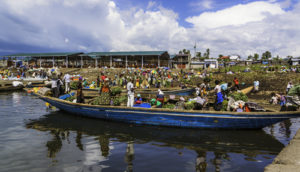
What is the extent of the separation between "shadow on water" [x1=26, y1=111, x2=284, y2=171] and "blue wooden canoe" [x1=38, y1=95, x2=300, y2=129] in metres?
0.29

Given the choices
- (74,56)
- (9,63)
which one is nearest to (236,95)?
(74,56)

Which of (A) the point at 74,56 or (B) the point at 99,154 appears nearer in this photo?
(B) the point at 99,154

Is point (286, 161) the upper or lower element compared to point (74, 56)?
lower

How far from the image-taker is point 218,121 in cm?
809

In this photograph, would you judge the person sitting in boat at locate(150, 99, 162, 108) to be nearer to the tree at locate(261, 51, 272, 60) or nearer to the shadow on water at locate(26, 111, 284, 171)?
the shadow on water at locate(26, 111, 284, 171)

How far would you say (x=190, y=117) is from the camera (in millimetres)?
8312

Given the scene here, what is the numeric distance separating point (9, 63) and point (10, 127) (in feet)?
151

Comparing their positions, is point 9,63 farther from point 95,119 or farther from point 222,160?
point 222,160

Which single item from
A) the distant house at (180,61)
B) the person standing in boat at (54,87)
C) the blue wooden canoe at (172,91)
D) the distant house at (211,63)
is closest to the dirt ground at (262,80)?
the blue wooden canoe at (172,91)

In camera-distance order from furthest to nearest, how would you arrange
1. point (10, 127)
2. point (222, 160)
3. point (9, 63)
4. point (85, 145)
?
point (9, 63)
point (10, 127)
point (85, 145)
point (222, 160)

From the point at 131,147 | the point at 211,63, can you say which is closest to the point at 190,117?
the point at 131,147

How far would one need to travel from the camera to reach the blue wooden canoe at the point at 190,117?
25.2 ft

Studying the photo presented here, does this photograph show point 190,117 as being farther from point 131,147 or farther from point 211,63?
point 211,63

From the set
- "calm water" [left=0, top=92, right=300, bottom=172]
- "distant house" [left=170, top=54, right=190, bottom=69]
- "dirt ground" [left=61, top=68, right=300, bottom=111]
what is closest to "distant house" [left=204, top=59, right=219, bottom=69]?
"distant house" [left=170, top=54, right=190, bottom=69]
